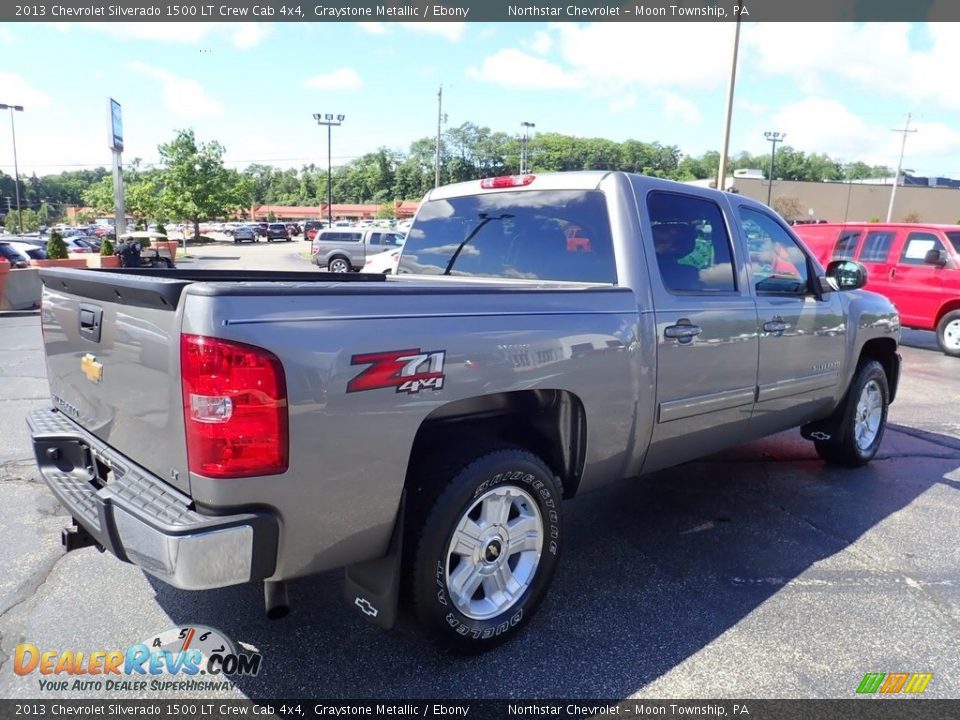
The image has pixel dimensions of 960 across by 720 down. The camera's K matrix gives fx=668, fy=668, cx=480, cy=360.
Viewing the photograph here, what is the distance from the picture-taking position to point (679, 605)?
10.4ft

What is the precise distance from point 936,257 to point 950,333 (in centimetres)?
127

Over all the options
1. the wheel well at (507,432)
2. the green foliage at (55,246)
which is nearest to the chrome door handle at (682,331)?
the wheel well at (507,432)

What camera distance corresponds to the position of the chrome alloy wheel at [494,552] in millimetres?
2668

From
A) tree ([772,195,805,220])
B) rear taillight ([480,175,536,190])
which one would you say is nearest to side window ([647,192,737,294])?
rear taillight ([480,175,536,190])

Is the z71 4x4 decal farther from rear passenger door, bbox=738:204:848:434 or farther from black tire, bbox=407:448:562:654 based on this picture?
rear passenger door, bbox=738:204:848:434

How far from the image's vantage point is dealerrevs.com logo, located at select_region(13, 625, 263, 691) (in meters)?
2.57

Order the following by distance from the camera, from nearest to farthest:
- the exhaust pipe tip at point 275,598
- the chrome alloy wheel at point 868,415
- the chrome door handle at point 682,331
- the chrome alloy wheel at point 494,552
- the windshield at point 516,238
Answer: the exhaust pipe tip at point 275,598
the chrome alloy wheel at point 494,552
the chrome door handle at point 682,331
the windshield at point 516,238
the chrome alloy wheel at point 868,415

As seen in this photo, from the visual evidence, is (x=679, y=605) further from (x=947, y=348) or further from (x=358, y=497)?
(x=947, y=348)

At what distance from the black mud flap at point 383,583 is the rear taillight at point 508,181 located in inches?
82.8

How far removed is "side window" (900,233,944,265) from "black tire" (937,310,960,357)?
1.00 meters

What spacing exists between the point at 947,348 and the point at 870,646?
1008 cm

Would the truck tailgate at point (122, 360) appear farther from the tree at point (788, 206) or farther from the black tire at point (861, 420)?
the tree at point (788, 206)

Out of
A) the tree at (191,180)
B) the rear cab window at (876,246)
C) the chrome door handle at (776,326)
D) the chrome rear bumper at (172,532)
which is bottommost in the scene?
the chrome rear bumper at (172,532)

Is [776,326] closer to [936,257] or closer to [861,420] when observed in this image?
[861,420]
